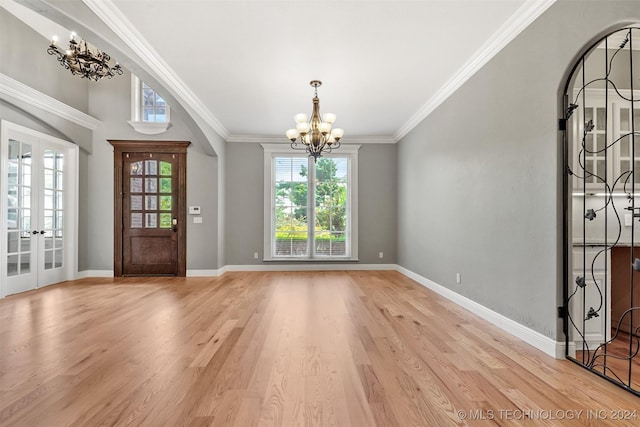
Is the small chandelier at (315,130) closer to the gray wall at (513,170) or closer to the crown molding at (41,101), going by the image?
the gray wall at (513,170)

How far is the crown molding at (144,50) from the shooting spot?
275 cm

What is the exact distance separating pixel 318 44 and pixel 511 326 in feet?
10.8

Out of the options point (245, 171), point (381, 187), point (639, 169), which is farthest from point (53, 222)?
point (639, 169)

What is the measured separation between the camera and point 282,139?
6.90 m

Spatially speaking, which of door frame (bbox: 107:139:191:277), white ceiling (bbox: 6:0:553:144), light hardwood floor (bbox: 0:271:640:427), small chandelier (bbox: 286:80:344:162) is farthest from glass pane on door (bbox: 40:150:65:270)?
small chandelier (bbox: 286:80:344:162)

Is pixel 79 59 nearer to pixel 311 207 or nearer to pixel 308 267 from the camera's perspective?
pixel 311 207

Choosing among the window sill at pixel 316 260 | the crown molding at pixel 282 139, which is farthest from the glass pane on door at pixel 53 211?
the window sill at pixel 316 260

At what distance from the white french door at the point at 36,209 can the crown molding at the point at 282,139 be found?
9.61ft

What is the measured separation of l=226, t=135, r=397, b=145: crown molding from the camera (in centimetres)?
691

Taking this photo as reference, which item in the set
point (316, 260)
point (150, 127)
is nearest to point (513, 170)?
point (316, 260)

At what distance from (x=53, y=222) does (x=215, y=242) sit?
2.64 m

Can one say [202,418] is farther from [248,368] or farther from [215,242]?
[215,242]

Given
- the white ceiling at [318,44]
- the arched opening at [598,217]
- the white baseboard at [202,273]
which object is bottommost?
the white baseboard at [202,273]

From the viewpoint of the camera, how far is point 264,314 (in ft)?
12.2
